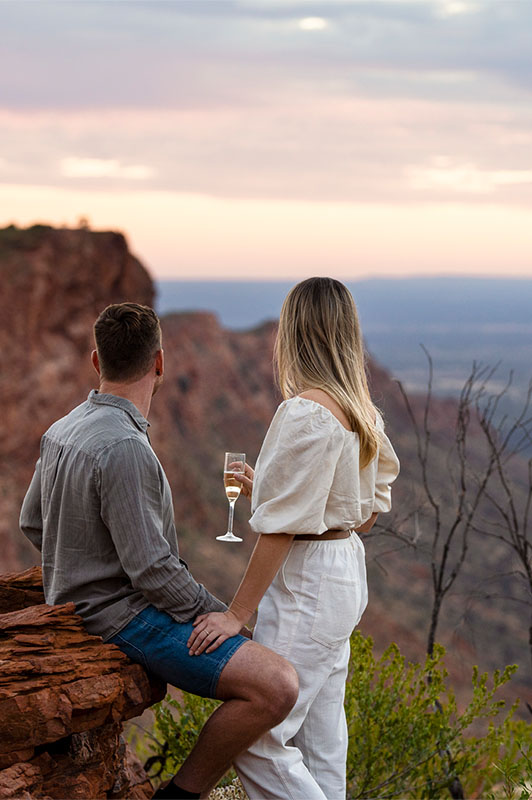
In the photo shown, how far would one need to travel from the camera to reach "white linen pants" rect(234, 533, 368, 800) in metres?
3.31

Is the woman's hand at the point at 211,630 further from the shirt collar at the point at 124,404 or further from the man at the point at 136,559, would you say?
the shirt collar at the point at 124,404

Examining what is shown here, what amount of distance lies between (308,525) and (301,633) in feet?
1.31

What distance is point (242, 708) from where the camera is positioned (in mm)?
3143

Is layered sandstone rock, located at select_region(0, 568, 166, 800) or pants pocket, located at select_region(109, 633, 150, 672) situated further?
pants pocket, located at select_region(109, 633, 150, 672)

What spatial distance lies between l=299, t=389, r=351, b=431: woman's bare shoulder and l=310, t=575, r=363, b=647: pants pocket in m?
0.55

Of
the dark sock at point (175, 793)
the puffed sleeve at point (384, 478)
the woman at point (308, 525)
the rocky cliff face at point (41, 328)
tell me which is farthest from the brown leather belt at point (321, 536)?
the rocky cliff face at point (41, 328)

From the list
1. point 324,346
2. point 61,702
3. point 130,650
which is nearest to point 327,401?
point 324,346

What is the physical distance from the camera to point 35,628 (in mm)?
3260

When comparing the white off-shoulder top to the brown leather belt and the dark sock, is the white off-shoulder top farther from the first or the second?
the dark sock

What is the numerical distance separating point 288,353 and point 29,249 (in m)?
23.5

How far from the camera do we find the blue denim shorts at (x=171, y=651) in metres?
3.14

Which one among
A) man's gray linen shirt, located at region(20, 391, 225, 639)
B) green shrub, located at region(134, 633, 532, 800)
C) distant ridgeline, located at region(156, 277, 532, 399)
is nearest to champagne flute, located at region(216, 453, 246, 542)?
man's gray linen shirt, located at region(20, 391, 225, 639)

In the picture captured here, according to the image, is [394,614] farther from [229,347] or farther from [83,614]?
[83,614]

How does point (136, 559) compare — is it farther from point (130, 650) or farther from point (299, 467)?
point (299, 467)
